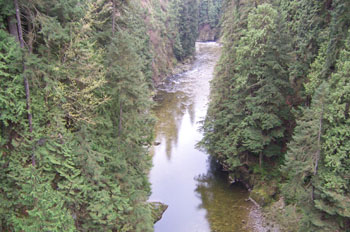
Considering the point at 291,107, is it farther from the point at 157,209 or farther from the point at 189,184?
the point at 157,209

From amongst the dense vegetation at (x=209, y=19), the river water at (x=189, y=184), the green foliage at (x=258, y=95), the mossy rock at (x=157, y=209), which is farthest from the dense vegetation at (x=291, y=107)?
the dense vegetation at (x=209, y=19)

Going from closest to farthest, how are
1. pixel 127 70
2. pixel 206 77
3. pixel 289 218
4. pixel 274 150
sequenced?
pixel 127 70, pixel 289 218, pixel 274 150, pixel 206 77

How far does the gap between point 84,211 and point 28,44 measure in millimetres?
6642

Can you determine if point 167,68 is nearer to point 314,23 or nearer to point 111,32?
point 314,23

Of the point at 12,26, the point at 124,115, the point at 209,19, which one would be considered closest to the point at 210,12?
the point at 209,19

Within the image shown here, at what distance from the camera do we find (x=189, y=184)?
76.9 ft

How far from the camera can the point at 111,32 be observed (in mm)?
13031

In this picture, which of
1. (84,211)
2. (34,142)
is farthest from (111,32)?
(84,211)

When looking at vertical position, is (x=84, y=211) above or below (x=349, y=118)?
below

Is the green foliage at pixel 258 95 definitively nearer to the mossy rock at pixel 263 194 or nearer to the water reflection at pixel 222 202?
the water reflection at pixel 222 202

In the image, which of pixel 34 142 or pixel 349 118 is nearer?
pixel 34 142

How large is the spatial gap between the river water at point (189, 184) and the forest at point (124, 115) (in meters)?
1.97

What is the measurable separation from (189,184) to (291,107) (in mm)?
10466

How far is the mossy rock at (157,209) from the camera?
19.0 meters
